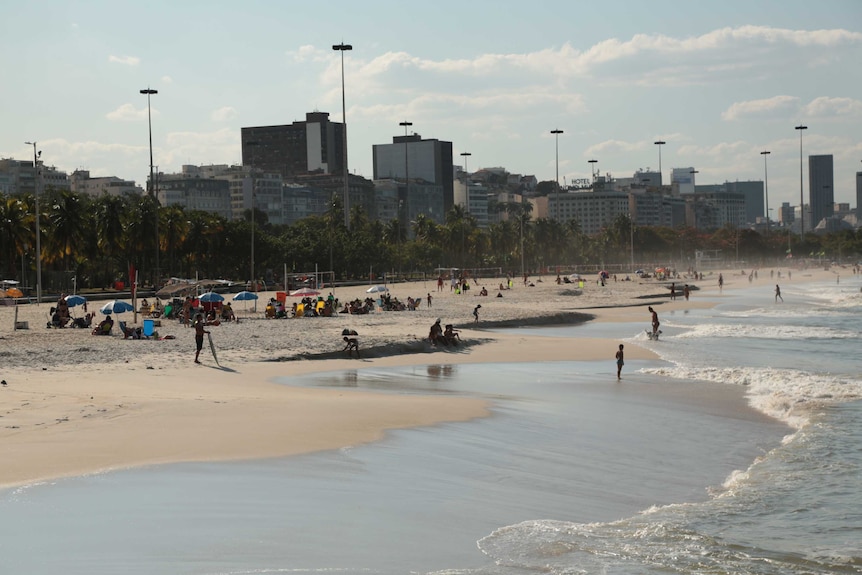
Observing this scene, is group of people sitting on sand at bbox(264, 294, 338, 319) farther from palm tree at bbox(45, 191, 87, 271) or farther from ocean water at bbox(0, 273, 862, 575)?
palm tree at bbox(45, 191, 87, 271)

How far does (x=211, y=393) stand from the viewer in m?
19.8

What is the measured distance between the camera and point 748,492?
43.9ft

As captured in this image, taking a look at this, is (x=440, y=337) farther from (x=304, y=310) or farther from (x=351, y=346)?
(x=304, y=310)

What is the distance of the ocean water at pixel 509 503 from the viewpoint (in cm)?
965

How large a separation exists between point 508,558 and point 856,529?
15.8 ft

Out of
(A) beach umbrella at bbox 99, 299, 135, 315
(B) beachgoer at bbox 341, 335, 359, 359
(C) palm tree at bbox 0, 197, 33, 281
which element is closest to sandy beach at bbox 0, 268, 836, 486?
(B) beachgoer at bbox 341, 335, 359, 359

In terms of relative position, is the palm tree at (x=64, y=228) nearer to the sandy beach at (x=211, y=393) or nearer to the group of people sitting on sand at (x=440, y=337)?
the sandy beach at (x=211, y=393)

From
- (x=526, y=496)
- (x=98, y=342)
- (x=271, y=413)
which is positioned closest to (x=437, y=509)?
(x=526, y=496)

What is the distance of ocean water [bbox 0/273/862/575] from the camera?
965 cm

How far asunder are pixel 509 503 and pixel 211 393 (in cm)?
959

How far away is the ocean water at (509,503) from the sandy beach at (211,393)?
953mm

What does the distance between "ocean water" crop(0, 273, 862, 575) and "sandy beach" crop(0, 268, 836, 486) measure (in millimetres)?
953

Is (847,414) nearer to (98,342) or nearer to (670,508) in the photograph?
(670,508)

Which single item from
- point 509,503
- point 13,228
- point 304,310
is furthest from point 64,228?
point 509,503
